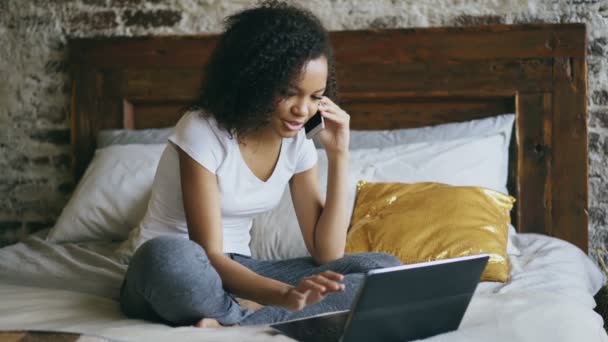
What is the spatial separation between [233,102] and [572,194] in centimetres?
157

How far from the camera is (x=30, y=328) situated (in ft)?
5.71

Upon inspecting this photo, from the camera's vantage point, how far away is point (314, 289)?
1512 millimetres

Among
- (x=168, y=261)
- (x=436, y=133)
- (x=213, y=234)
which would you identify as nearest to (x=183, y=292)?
(x=168, y=261)

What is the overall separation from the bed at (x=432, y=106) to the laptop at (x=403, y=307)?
1.58ft

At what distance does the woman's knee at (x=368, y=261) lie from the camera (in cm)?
199

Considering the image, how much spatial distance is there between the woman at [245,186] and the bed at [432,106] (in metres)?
0.36

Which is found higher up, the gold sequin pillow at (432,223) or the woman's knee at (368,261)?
the woman's knee at (368,261)

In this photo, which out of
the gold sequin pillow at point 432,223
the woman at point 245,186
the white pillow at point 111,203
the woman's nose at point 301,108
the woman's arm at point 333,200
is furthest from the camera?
the white pillow at point 111,203

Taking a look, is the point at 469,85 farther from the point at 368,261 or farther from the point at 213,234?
the point at 213,234

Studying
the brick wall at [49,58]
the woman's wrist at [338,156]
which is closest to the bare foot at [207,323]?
the woman's wrist at [338,156]

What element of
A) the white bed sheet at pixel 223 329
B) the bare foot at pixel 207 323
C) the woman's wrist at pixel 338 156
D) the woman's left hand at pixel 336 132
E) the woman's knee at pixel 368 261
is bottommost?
the white bed sheet at pixel 223 329

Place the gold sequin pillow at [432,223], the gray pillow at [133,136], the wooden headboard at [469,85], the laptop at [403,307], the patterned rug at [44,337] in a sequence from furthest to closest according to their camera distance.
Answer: the gray pillow at [133,136], the wooden headboard at [469,85], the gold sequin pillow at [432,223], the patterned rug at [44,337], the laptop at [403,307]

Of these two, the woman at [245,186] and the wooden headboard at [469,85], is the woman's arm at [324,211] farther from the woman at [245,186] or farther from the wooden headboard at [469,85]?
the wooden headboard at [469,85]

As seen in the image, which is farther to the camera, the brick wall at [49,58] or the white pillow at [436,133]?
the brick wall at [49,58]
